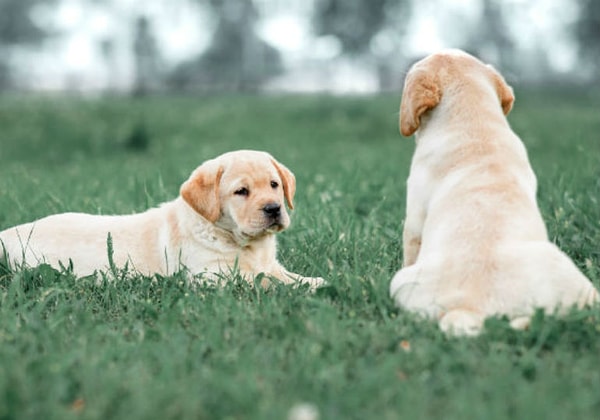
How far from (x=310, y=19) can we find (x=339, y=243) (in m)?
33.8

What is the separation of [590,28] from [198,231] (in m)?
38.3

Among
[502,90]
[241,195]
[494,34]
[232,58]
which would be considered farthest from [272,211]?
[232,58]

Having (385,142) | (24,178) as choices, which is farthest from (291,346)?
(385,142)

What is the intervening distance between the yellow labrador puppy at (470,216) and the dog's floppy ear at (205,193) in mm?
1138

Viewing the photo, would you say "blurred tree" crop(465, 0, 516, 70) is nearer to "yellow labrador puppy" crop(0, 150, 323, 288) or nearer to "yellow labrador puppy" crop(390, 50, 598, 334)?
"yellow labrador puppy" crop(0, 150, 323, 288)

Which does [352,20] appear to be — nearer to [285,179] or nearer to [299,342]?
[285,179]

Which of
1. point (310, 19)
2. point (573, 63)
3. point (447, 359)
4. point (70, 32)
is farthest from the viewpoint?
point (70, 32)

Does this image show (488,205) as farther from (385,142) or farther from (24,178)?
(385,142)

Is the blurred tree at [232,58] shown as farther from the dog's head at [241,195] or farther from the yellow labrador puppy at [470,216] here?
the yellow labrador puppy at [470,216]

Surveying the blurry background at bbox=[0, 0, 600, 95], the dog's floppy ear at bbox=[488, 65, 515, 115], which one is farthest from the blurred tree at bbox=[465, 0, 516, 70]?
the dog's floppy ear at bbox=[488, 65, 515, 115]

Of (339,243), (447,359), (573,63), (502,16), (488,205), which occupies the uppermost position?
(488,205)

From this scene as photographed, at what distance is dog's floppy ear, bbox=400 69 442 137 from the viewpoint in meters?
4.20

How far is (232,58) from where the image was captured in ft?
142

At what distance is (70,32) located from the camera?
50.1 m
